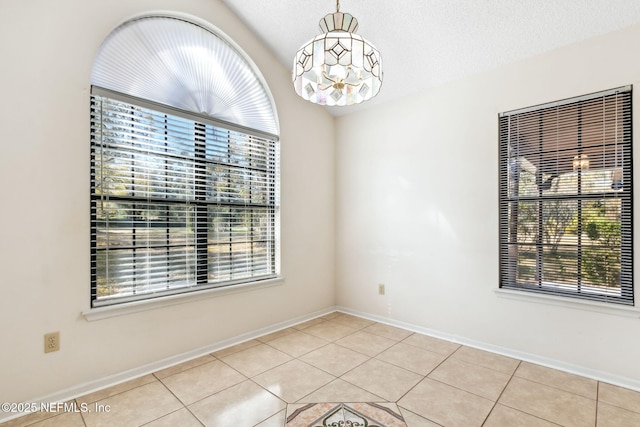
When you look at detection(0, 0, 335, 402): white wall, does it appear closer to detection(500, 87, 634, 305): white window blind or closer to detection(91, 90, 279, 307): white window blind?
detection(91, 90, 279, 307): white window blind

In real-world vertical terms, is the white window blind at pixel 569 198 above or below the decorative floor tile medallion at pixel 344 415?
above

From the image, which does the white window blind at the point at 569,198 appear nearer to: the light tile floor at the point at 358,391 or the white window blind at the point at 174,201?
the light tile floor at the point at 358,391

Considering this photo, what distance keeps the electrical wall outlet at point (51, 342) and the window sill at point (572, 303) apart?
326 centimetres

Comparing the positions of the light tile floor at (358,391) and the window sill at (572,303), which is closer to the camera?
the light tile floor at (358,391)

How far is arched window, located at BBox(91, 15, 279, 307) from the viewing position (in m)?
2.30

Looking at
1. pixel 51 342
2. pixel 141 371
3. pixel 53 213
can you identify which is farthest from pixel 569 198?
pixel 51 342

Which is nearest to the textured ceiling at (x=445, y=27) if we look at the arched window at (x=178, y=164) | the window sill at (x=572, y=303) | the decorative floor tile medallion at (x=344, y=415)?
the arched window at (x=178, y=164)

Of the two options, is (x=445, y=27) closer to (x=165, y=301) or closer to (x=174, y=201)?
(x=174, y=201)

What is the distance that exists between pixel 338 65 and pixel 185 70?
1.63 metres

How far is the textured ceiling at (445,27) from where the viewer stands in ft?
7.50

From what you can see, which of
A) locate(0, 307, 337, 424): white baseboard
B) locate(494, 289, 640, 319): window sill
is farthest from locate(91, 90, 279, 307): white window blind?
locate(494, 289, 640, 319): window sill

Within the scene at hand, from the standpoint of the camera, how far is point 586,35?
239cm

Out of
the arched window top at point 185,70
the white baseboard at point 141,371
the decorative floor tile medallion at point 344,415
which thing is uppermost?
the arched window top at point 185,70

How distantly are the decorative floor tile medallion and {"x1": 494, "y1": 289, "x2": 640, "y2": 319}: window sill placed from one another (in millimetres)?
1442
